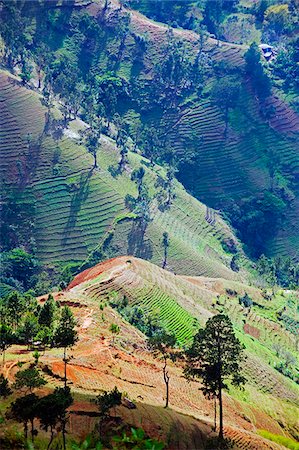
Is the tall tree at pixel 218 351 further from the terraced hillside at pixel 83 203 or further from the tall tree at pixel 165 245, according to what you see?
the tall tree at pixel 165 245

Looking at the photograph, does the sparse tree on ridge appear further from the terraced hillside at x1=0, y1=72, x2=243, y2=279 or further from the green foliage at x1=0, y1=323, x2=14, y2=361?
the terraced hillside at x1=0, y1=72, x2=243, y2=279

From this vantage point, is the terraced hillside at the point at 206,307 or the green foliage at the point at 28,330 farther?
the terraced hillside at the point at 206,307

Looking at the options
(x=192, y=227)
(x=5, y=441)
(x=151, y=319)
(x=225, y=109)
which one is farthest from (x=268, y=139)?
(x=5, y=441)

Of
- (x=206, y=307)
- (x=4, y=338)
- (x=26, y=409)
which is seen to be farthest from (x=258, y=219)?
(x=26, y=409)

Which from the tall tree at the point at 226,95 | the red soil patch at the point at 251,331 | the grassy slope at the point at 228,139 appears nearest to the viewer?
the red soil patch at the point at 251,331

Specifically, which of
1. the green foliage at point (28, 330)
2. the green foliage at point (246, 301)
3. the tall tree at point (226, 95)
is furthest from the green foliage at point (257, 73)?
the green foliage at point (28, 330)

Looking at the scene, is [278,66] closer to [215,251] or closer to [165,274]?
[215,251]

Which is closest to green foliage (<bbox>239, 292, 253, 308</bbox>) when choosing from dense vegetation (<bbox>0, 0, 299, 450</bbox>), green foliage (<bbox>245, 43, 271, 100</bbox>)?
dense vegetation (<bbox>0, 0, 299, 450</bbox>)
